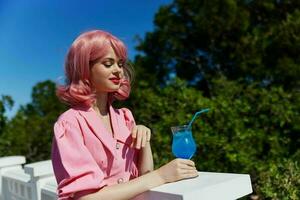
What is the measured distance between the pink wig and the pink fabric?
0.05 m

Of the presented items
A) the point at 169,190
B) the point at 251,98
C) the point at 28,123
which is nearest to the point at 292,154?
the point at 251,98

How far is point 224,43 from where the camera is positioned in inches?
425

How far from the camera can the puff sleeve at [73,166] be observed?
138cm

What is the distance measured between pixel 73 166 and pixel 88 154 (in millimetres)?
61

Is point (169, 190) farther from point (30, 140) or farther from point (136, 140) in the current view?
point (30, 140)

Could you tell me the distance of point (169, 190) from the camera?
1252mm

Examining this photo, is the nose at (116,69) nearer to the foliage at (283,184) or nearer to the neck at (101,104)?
the neck at (101,104)

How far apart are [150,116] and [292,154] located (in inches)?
63.8

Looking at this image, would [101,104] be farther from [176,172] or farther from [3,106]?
[3,106]

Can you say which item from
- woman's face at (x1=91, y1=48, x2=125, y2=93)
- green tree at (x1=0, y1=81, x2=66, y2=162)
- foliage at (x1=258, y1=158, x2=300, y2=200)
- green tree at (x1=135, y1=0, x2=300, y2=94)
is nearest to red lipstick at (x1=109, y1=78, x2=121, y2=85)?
woman's face at (x1=91, y1=48, x2=125, y2=93)

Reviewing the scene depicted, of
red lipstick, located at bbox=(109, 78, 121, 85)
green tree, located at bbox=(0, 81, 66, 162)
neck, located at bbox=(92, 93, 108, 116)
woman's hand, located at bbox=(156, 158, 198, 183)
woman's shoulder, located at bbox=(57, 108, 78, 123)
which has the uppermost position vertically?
green tree, located at bbox=(0, 81, 66, 162)

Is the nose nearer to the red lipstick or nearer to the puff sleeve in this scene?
the red lipstick

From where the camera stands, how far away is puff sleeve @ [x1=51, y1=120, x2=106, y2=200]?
4.51 ft

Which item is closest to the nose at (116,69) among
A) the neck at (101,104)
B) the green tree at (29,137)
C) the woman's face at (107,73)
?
the woman's face at (107,73)
